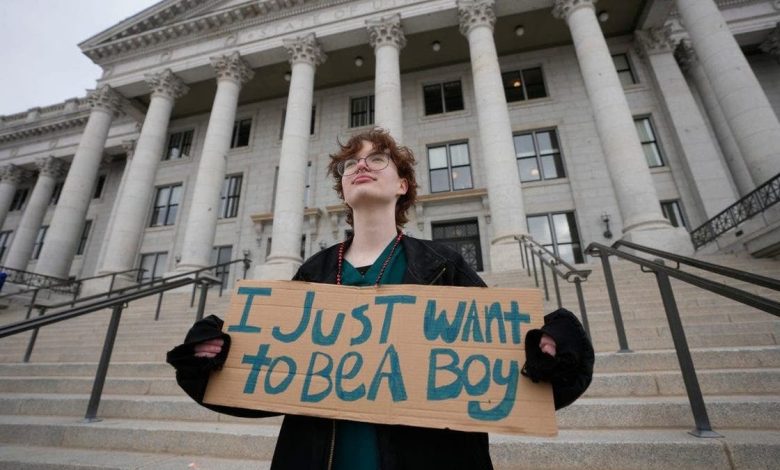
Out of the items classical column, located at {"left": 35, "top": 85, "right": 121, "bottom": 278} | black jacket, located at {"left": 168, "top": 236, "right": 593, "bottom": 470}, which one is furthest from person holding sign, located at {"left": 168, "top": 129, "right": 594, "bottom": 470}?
classical column, located at {"left": 35, "top": 85, "right": 121, "bottom": 278}

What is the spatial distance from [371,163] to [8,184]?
33.2 m

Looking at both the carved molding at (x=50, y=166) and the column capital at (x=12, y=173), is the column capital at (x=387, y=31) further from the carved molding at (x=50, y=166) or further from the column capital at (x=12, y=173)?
the column capital at (x=12, y=173)

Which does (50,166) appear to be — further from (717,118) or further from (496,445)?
(717,118)

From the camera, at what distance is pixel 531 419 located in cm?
119

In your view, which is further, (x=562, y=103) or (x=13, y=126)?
(x=13, y=126)

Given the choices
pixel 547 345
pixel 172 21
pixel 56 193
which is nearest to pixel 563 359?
pixel 547 345

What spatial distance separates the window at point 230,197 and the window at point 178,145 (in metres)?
4.18

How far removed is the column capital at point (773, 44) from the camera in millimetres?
15359

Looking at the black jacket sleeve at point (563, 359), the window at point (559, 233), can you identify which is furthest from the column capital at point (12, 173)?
the black jacket sleeve at point (563, 359)

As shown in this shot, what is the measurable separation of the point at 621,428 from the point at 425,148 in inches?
589

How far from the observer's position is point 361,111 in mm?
18828

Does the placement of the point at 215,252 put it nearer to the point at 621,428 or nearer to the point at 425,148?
the point at 425,148

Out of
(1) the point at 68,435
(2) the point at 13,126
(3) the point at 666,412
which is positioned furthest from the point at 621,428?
(2) the point at 13,126

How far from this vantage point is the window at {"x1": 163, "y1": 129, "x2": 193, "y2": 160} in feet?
68.4
